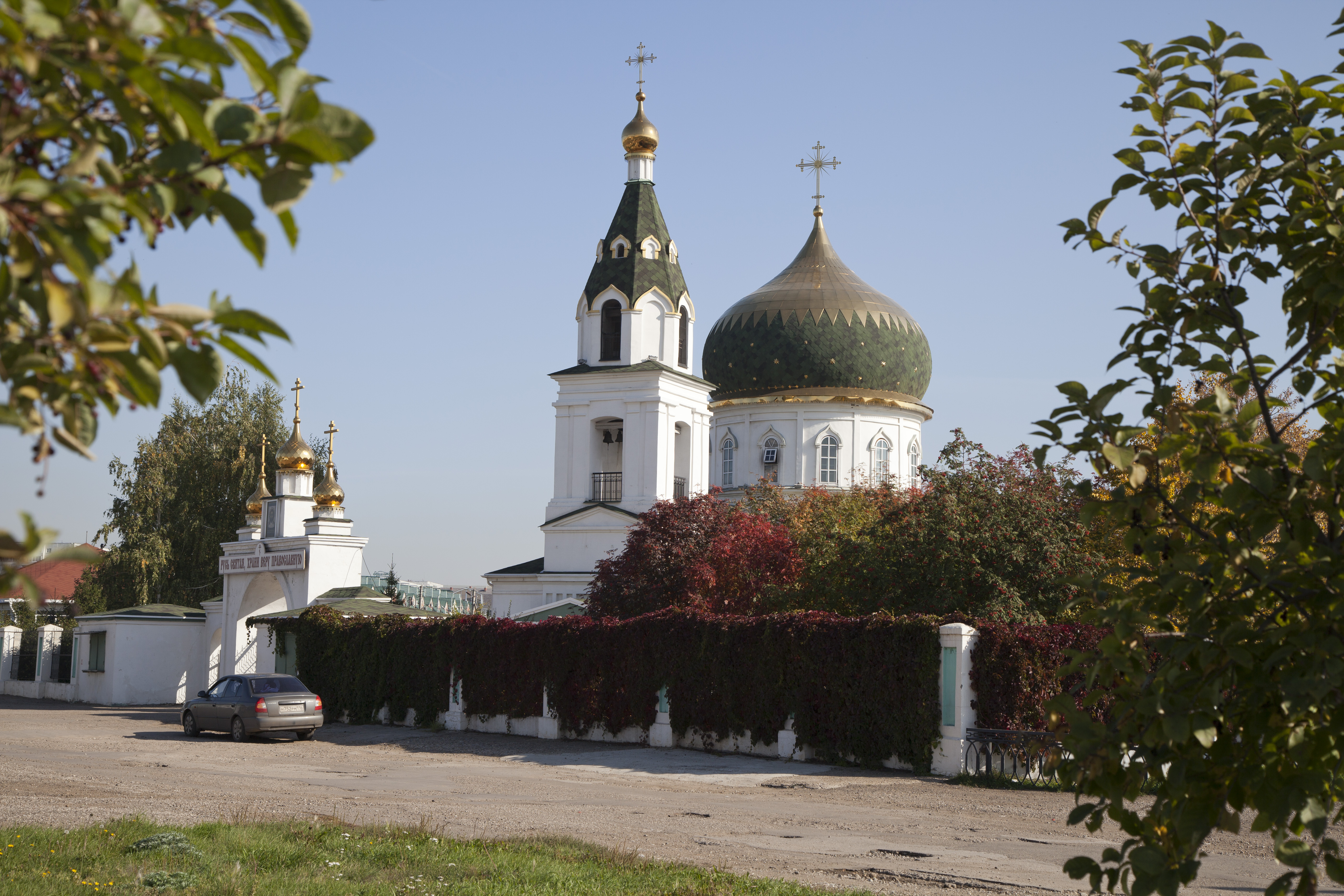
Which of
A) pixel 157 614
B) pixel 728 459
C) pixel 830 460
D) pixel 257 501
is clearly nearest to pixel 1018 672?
pixel 157 614

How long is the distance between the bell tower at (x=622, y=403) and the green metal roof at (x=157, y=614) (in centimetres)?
1062

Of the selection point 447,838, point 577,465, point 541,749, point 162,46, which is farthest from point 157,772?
point 577,465

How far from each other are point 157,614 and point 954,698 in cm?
3074

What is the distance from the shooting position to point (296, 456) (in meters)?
40.4

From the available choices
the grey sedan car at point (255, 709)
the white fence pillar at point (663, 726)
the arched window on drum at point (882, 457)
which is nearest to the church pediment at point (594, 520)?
the grey sedan car at point (255, 709)

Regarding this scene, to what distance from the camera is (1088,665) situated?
4.09 meters

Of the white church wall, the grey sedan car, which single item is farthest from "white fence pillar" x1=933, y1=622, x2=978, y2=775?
the white church wall

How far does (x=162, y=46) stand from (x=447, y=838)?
32.3 ft

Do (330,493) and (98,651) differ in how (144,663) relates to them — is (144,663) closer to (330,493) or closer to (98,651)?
(98,651)

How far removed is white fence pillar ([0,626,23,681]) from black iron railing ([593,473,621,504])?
79.7 ft

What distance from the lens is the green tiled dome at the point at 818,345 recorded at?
50094mm

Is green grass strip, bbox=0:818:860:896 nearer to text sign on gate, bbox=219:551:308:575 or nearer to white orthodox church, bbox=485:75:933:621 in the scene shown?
white orthodox church, bbox=485:75:933:621

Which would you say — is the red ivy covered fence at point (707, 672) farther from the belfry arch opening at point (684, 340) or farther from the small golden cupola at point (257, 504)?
the small golden cupola at point (257, 504)

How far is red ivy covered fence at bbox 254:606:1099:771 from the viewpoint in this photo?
18.2 m
